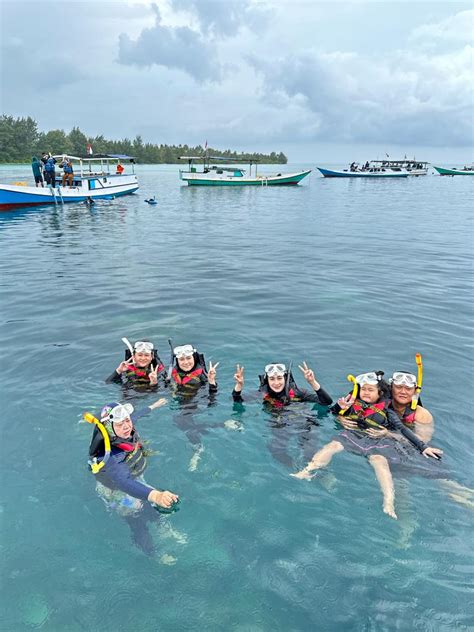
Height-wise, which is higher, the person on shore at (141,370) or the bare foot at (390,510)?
the person on shore at (141,370)

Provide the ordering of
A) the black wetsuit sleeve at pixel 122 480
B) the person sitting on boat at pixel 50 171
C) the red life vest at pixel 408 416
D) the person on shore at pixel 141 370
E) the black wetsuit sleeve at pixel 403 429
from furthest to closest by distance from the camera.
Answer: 1. the person sitting on boat at pixel 50 171
2. the person on shore at pixel 141 370
3. the red life vest at pixel 408 416
4. the black wetsuit sleeve at pixel 403 429
5. the black wetsuit sleeve at pixel 122 480

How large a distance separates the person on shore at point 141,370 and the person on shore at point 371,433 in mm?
3658

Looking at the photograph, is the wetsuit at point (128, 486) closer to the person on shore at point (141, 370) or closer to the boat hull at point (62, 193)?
the person on shore at point (141, 370)

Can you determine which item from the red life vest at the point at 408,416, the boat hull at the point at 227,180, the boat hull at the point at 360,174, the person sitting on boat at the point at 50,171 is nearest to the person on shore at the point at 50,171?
the person sitting on boat at the point at 50,171

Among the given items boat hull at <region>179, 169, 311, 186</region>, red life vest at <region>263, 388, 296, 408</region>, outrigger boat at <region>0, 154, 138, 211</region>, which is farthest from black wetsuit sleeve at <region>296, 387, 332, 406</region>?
boat hull at <region>179, 169, 311, 186</region>

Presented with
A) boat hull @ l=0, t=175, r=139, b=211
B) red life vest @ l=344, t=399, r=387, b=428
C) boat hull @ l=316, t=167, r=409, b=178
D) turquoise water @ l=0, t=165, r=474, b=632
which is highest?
boat hull @ l=316, t=167, r=409, b=178

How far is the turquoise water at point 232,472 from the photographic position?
15.3ft

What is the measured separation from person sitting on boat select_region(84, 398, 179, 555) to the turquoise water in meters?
0.17

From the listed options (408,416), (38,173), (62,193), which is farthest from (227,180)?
(408,416)

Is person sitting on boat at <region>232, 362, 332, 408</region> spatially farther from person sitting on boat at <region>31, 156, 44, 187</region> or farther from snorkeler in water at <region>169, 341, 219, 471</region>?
person sitting on boat at <region>31, 156, 44, 187</region>

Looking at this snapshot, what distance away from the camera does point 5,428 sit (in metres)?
7.68

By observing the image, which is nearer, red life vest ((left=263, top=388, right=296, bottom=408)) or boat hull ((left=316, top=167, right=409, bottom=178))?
red life vest ((left=263, top=388, right=296, bottom=408))

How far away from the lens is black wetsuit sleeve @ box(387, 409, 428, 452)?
663 cm

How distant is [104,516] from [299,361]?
5933mm
